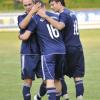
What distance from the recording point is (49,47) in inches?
376

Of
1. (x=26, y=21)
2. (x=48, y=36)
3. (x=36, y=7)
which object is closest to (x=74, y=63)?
(x=48, y=36)

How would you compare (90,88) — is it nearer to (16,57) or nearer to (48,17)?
(48,17)

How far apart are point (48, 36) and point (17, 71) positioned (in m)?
6.08

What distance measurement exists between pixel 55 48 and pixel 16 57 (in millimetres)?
9140

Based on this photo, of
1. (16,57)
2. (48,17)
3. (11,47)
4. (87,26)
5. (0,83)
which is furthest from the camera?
(87,26)

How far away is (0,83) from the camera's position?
13445 millimetres

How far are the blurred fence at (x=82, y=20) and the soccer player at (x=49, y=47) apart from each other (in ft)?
63.3

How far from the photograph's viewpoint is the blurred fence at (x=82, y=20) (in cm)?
2891

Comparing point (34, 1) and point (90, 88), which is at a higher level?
point (34, 1)

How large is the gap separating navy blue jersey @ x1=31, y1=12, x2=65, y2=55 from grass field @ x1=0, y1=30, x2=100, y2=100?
2.00 m

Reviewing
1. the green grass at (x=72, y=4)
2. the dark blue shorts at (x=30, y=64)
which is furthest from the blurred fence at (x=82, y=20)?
the dark blue shorts at (x=30, y=64)

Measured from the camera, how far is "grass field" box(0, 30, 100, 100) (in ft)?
39.4

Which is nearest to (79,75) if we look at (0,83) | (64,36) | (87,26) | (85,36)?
(64,36)

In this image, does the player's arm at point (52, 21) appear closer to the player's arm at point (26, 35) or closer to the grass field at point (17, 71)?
the player's arm at point (26, 35)
